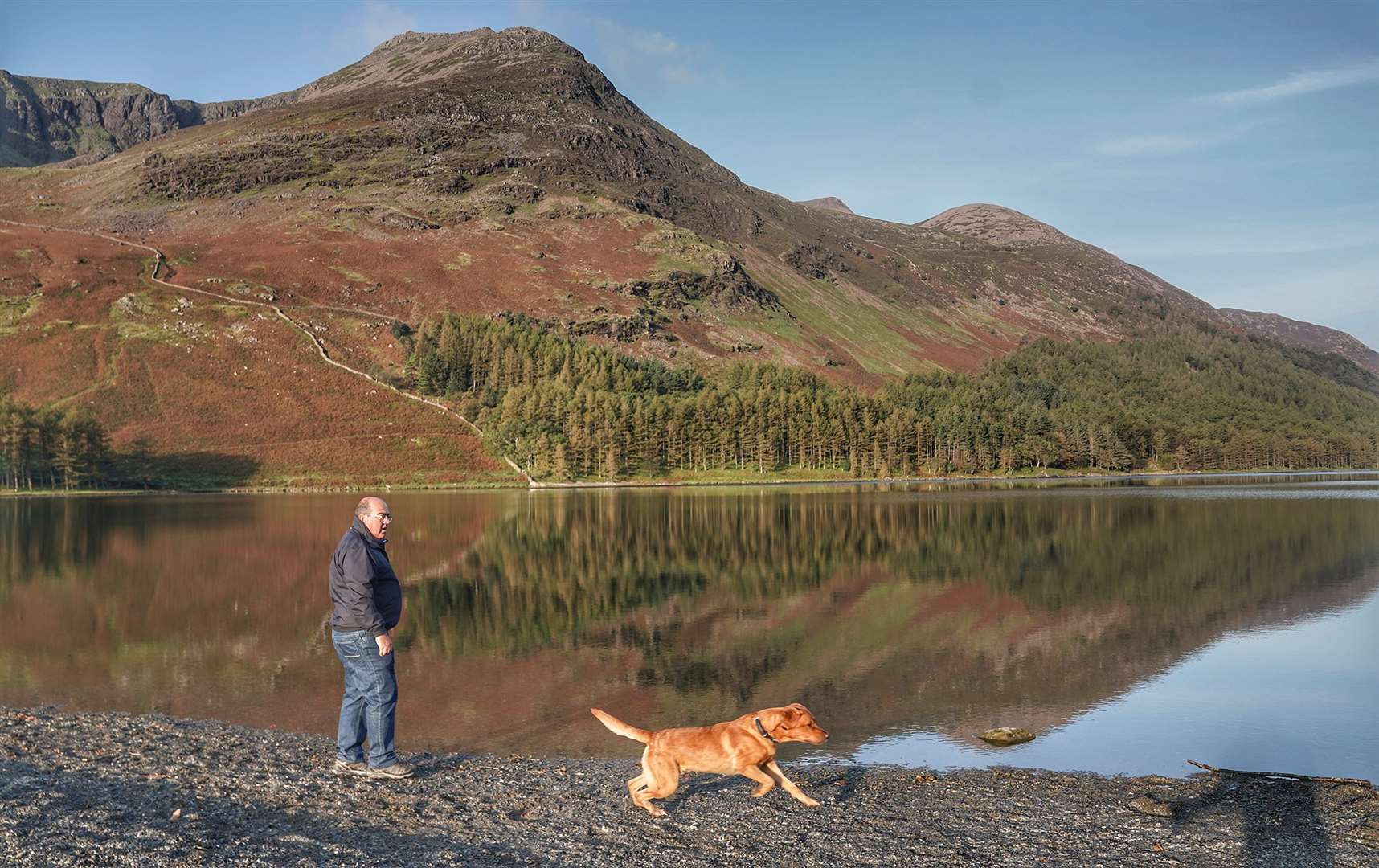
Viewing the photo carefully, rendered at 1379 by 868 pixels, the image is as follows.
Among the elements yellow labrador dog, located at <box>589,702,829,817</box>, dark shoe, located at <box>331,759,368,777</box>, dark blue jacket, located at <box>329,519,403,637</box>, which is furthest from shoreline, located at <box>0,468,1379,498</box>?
yellow labrador dog, located at <box>589,702,829,817</box>

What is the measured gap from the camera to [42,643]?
30.0m

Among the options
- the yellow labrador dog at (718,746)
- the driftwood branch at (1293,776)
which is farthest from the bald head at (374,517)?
the driftwood branch at (1293,776)

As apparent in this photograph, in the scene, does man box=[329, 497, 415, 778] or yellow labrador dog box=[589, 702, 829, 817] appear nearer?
yellow labrador dog box=[589, 702, 829, 817]

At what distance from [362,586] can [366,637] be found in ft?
2.96

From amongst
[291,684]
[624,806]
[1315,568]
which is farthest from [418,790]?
[1315,568]

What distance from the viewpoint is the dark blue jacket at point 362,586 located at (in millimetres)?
15133

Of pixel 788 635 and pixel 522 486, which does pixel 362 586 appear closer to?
pixel 788 635

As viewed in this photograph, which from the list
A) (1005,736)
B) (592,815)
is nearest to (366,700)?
(592,815)

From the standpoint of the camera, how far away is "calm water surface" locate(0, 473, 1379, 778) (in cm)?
2145

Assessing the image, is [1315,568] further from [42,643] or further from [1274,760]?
[42,643]

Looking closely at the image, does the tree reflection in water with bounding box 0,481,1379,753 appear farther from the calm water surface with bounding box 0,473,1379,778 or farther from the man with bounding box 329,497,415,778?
the man with bounding box 329,497,415,778

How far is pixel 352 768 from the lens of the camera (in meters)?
15.9

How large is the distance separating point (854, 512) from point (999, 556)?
31407 millimetres

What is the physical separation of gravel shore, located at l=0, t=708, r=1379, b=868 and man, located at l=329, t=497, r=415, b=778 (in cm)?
61
